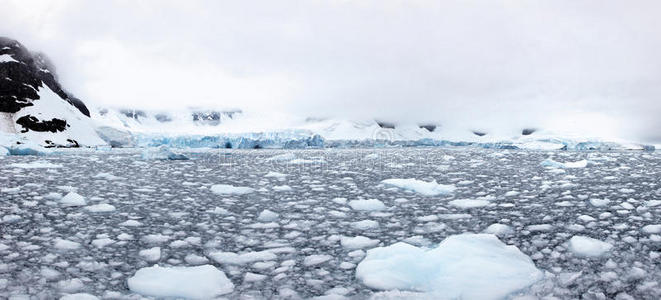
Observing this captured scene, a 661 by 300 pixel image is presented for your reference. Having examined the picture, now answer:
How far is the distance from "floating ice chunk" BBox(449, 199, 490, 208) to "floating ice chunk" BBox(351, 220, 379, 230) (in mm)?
1434

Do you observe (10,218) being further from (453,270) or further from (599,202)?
(599,202)

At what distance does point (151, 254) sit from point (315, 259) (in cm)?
120

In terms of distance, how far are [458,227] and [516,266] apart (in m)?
1.28

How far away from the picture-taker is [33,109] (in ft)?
323

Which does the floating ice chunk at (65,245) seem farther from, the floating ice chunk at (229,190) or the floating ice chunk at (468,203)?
the floating ice chunk at (468,203)

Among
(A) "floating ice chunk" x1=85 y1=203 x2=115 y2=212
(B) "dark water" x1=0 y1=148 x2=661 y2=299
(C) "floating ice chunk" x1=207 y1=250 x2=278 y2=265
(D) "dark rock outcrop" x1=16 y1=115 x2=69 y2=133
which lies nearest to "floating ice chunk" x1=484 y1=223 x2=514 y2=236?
(B) "dark water" x1=0 y1=148 x2=661 y2=299

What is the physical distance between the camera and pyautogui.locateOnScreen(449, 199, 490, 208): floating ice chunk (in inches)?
201

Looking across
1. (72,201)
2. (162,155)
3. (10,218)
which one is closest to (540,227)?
(10,218)

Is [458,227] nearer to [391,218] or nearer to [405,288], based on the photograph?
[391,218]

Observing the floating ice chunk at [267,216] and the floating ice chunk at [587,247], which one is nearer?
the floating ice chunk at [587,247]

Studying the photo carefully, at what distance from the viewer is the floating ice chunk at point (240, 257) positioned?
117 inches

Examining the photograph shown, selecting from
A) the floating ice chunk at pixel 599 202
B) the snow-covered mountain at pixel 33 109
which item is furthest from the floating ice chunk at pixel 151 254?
the snow-covered mountain at pixel 33 109

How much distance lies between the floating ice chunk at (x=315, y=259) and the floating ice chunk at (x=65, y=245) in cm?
174

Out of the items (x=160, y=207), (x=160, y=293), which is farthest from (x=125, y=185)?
(x=160, y=293)
